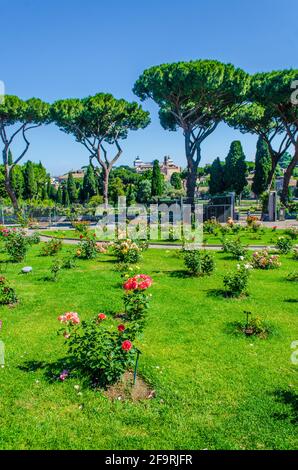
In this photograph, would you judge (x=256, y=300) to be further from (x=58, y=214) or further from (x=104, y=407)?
(x=58, y=214)

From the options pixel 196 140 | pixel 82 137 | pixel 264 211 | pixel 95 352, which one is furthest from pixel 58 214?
pixel 95 352

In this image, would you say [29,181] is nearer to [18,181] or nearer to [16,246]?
[18,181]

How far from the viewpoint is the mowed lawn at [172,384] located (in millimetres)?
3555

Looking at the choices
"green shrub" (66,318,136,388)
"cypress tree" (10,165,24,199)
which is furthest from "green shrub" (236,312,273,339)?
"cypress tree" (10,165,24,199)

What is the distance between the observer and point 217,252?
13.9 metres

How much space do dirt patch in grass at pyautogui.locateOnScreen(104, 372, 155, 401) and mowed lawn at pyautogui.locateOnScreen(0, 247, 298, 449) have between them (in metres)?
0.10

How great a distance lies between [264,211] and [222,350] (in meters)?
23.3

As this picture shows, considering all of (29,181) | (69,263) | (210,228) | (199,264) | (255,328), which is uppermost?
(29,181)

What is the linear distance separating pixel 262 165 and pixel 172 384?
40587 mm

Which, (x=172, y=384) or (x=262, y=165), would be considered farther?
(x=262, y=165)

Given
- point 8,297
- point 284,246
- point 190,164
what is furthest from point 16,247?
point 190,164

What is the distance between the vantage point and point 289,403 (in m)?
4.08

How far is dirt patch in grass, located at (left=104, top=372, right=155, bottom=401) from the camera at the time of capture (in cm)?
424

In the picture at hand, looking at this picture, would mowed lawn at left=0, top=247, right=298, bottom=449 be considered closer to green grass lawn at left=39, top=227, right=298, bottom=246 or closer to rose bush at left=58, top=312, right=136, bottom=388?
rose bush at left=58, top=312, right=136, bottom=388
